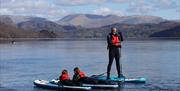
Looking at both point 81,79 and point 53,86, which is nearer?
point 81,79

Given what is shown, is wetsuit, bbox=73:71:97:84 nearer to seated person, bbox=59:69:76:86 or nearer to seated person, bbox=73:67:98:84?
→ seated person, bbox=73:67:98:84

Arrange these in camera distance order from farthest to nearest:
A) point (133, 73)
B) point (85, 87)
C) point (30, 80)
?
point (133, 73), point (30, 80), point (85, 87)

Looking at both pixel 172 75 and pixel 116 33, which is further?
pixel 172 75

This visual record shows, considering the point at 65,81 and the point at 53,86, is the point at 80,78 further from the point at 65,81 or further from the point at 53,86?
the point at 53,86

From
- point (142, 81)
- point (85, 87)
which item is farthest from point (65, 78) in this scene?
point (142, 81)

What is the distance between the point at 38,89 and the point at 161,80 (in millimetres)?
7062

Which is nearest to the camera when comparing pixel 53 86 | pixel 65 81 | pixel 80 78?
pixel 65 81

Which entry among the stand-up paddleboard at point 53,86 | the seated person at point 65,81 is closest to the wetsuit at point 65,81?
the seated person at point 65,81

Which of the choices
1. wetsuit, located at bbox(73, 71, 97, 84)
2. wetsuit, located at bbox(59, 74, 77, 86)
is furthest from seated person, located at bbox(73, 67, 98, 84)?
wetsuit, located at bbox(59, 74, 77, 86)

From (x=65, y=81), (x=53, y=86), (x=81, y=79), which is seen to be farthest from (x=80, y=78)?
(x=53, y=86)

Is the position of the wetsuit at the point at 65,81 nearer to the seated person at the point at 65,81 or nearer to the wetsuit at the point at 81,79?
the seated person at the point at 65,81

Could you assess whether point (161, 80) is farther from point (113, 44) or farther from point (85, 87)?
point (85, 87)

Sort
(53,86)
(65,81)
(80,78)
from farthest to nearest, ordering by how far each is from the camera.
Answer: (53,86) < (80,78) < (65,81)

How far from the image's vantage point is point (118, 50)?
930 inches
